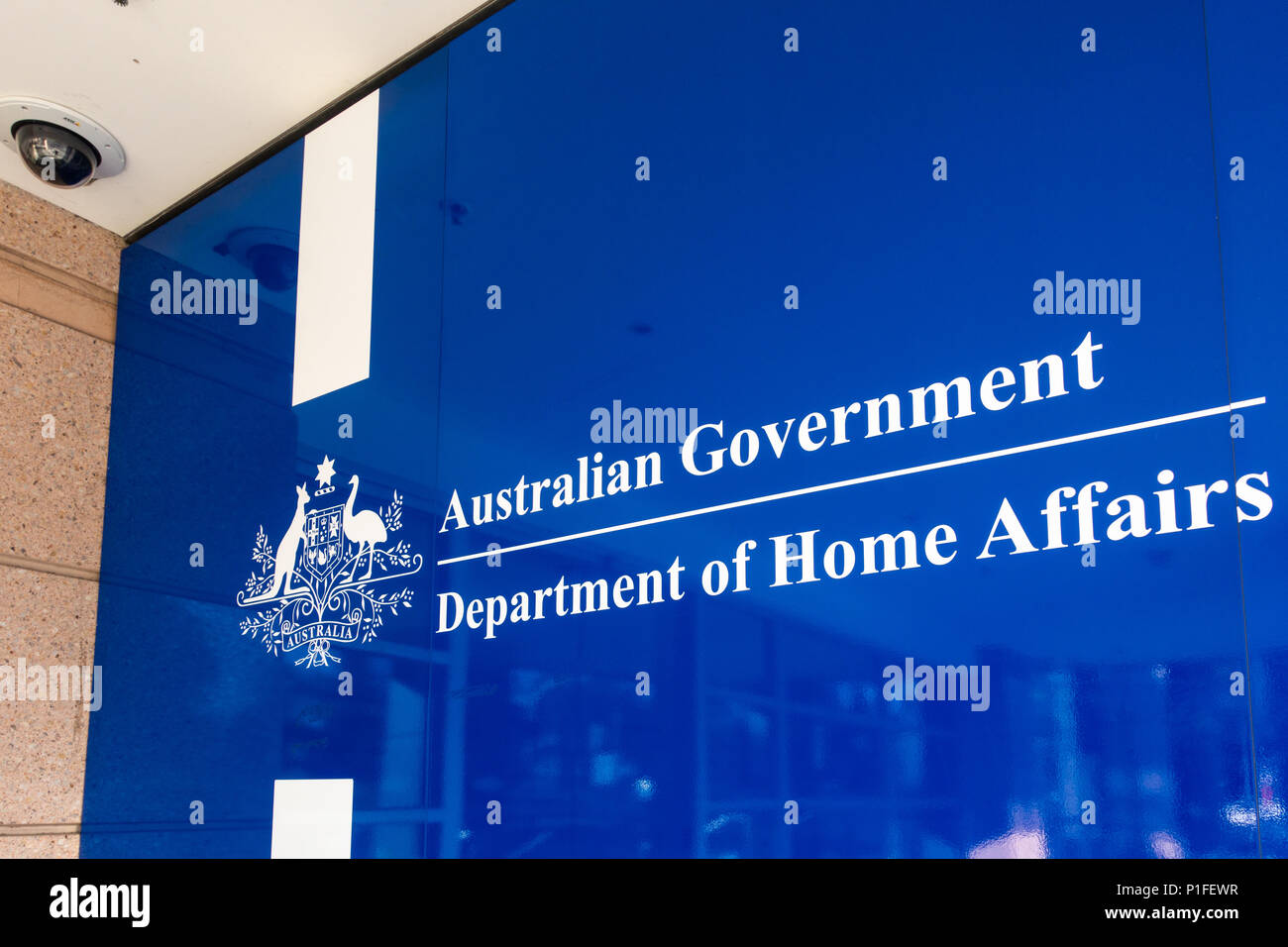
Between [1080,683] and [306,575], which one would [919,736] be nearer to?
[1080,683]

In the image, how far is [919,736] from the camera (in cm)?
153

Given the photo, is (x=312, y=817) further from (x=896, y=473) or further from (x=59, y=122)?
(x=59, y=122)

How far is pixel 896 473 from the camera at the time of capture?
1635 mm

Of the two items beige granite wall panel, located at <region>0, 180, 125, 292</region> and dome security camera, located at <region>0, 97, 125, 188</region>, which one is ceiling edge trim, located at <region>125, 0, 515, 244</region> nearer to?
beige granite wall panel, located at <region>0, 180, 125, 292</region>

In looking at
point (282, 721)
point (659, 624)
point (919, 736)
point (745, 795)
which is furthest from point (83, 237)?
point (919, 736)

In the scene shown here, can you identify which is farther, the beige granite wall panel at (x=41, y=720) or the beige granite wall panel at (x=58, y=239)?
the beige granite wall panel at (x=58, y=239)

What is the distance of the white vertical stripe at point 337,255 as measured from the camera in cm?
265

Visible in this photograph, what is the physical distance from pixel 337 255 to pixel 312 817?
4.41 ft

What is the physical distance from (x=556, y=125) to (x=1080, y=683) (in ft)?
5.04

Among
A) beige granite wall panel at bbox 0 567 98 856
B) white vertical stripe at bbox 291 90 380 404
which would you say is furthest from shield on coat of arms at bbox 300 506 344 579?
beige granite wall panel at bbox 0 567 98 856

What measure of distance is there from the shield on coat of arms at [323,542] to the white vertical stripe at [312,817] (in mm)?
480

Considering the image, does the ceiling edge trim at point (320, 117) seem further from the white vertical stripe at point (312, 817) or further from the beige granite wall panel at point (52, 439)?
the white vertical stripe at point (312, 817)

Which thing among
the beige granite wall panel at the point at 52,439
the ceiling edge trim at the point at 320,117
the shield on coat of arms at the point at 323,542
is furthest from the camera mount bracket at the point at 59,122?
the shield on coat of arms at the point at 323,542

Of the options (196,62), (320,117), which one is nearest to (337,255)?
(320,117)
